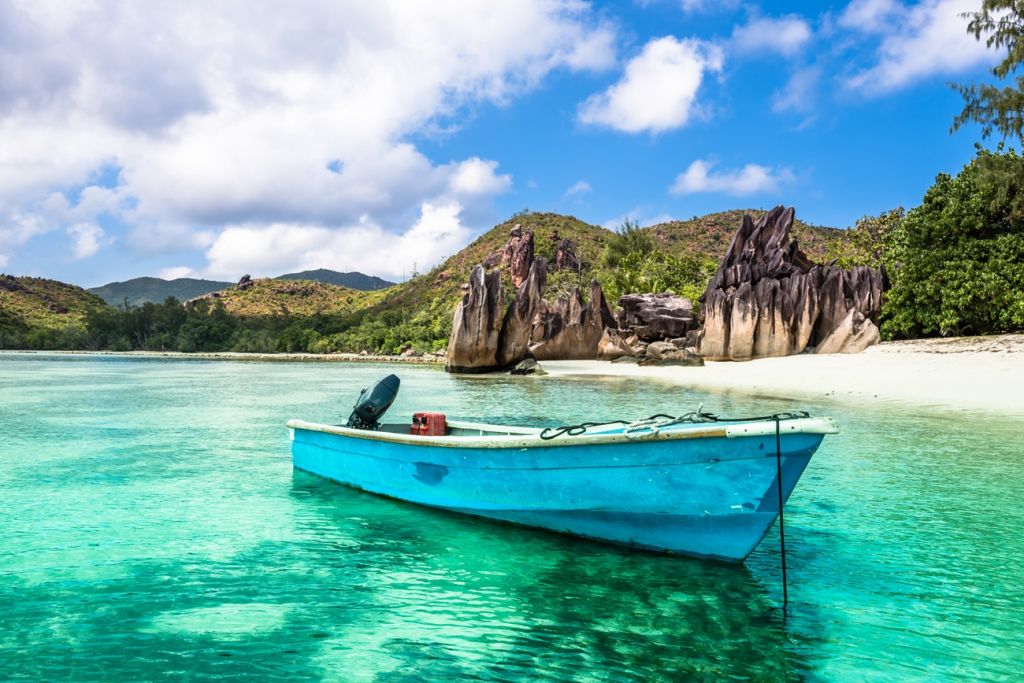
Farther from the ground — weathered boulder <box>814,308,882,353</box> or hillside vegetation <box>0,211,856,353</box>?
hillside vegetation <box>0,211,856,353</box>

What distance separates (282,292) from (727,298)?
5544 inches

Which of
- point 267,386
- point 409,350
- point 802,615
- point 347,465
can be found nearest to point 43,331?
point 409,350

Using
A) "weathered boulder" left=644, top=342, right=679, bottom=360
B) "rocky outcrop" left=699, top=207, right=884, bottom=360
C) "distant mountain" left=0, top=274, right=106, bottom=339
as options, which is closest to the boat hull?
"rocky outcrop" left=699, top=207, right=884, bottom=360

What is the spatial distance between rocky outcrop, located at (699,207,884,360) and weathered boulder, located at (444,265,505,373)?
47.1 feet

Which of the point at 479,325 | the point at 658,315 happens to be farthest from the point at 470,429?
the point at 658,315

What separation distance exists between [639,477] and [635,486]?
14 cm

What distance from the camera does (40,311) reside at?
13725 centimetres

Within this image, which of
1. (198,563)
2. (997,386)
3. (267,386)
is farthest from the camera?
(267,386)

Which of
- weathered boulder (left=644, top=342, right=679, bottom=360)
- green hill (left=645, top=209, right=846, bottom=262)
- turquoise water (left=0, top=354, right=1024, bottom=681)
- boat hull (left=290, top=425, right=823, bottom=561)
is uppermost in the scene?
green hill (left=645, top=209, right=846, bottom=262)

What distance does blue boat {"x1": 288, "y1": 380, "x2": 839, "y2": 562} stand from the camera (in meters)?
6.18

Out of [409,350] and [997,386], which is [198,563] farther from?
[409,350]

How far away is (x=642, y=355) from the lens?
47.6 m

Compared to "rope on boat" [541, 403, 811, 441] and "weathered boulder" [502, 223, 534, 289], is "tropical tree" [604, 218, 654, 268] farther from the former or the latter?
"rope on boat" [541, 403, 811, 441]

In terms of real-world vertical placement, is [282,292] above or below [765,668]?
above
